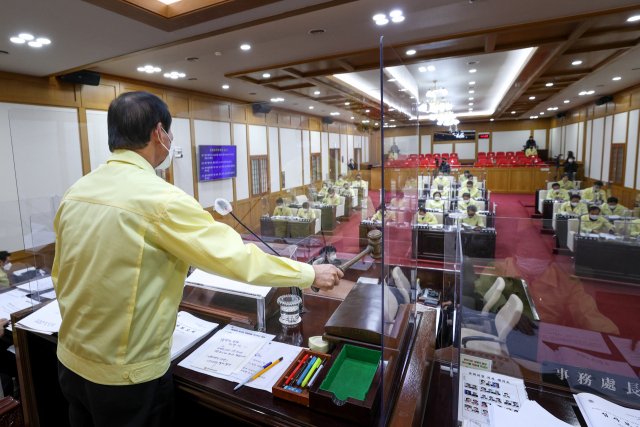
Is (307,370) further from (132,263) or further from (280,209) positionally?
(280,209)

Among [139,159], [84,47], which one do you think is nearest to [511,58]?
[84,47]

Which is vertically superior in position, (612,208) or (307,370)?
(307,370)

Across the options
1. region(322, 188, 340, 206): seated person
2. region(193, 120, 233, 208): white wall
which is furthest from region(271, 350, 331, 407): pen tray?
region(322, 188, 340, 206): seated person

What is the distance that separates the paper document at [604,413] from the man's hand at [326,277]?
837 mm

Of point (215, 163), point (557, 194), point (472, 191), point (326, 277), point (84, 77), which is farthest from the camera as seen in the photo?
point (472, 191)

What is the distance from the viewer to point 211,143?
283 inches

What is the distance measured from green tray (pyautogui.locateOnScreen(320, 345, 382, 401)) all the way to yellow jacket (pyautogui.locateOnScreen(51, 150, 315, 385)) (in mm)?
302

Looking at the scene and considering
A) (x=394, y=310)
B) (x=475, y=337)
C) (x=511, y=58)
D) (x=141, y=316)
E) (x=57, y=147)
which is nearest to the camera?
→ (x=141, y=316)

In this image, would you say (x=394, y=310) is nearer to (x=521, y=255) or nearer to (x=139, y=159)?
(x=139, y=159)

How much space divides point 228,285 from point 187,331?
24 cm

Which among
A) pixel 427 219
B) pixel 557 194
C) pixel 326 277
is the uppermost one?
pixel 326 277

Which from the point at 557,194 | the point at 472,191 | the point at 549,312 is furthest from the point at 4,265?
the point at 557,194

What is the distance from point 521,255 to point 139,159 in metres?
5.04

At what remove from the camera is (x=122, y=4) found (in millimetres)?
2855
